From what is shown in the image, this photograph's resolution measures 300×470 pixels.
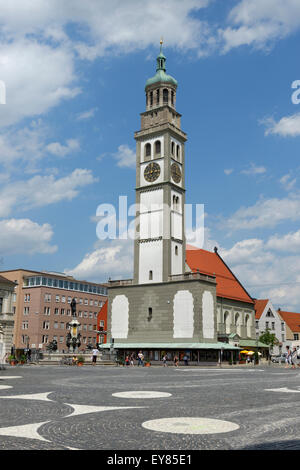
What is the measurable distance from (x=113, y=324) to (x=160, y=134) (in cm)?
2811

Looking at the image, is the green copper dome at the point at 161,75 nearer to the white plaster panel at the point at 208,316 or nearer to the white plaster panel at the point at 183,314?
the white plaster panel at the point at 183,314

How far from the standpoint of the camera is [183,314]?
6178 centimetres

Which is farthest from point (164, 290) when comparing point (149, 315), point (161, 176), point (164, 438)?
point (164, 438)

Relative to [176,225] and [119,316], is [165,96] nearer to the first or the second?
[176,225]

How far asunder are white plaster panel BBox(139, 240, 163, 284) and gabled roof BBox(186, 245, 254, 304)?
8.56 metres

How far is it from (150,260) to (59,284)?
152 ft

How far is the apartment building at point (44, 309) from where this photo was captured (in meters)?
101

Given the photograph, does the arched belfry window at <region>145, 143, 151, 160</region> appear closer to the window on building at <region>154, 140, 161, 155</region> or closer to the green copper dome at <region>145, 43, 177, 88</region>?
the window on building at <region>154, 140, 161, 155</region>

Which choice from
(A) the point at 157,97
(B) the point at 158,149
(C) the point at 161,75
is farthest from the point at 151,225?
(C) the point at 161,75

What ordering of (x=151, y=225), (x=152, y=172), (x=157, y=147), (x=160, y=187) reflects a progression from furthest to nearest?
(x=157, y=147) → (x=152, y=172) → (x=160, y=187) → (x=151, y=225)

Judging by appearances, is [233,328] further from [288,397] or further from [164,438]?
[164,438]

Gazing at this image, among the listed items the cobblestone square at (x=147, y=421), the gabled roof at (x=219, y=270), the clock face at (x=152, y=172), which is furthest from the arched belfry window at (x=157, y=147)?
the cobblestone square at (x=147, y=421)

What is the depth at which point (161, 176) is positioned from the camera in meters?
67.9

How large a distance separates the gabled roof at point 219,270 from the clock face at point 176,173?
12.9 meters
